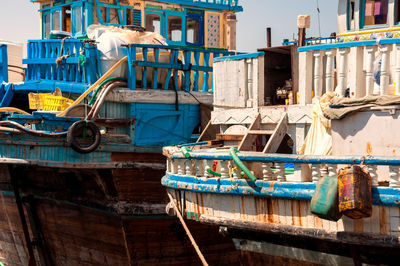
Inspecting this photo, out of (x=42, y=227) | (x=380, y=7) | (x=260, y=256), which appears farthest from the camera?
(x=42, y=227)

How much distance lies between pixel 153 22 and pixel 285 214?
9605mm

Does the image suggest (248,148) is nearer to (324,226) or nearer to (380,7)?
(324,226)

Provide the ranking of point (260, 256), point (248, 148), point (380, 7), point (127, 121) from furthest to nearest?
1. point (127, 121)
2. point (380, 7)
3. point (248, 148)
4. point (260, 256)

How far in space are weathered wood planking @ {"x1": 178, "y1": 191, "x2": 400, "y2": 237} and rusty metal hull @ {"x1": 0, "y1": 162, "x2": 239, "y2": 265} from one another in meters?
3.63

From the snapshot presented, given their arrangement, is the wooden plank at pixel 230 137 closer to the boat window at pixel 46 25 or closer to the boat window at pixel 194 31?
the boat window at pixel 194 31

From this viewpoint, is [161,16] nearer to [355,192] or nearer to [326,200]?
[326,200]

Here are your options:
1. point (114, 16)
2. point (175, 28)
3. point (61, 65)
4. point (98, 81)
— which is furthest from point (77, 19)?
point (98, 81)

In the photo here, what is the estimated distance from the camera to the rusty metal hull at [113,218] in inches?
477

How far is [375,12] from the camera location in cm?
1056

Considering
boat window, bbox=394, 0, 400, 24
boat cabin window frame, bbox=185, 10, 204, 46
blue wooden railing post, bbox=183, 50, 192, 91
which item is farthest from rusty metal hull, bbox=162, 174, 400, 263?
boat cabin window frame, bbox=185, 10, 204, 46

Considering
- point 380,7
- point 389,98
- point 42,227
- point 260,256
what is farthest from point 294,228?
point 42,227

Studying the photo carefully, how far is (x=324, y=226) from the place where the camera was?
23.5 feet

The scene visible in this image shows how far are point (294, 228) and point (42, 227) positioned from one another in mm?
8534

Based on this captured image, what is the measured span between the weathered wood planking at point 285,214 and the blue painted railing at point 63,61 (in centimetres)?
476
